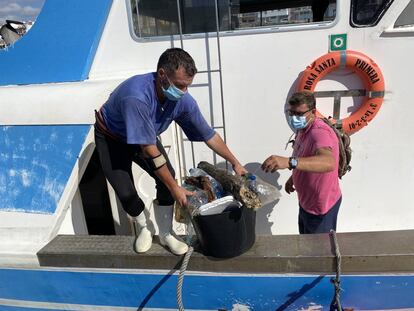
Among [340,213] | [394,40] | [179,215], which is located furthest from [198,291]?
[394,40]

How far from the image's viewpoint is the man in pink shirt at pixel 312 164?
204 centimetres

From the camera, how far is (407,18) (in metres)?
2.42

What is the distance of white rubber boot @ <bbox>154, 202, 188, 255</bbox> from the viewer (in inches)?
77.7

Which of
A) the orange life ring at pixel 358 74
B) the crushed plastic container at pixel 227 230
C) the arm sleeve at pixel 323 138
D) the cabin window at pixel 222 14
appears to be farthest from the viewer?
the cabin window at pixel 222 14

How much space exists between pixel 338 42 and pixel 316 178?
0.95m

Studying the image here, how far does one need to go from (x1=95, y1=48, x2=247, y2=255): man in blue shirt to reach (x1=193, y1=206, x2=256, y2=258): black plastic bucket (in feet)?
0.52

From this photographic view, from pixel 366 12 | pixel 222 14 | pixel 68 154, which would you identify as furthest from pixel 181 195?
pixel 366 12

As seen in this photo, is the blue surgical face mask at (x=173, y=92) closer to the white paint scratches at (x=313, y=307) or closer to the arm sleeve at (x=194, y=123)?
the arm sleeve at (x=194, y=123)

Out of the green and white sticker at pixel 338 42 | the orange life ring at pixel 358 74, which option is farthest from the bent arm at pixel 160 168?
the green and white sticker at pixel 338 42

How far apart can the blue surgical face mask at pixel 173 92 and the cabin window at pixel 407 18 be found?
61.9 inches

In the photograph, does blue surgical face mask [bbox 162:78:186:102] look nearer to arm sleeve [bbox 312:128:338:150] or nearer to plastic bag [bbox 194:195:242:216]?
plastic bag [bbox 194:195:242:216]

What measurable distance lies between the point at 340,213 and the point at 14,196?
2318 mm

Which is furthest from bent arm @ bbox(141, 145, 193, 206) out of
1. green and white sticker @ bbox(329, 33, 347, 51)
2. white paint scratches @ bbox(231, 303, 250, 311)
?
green and white sticker @ bbox(329, 33, 347, 51)

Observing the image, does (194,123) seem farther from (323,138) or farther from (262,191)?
(323,138)
